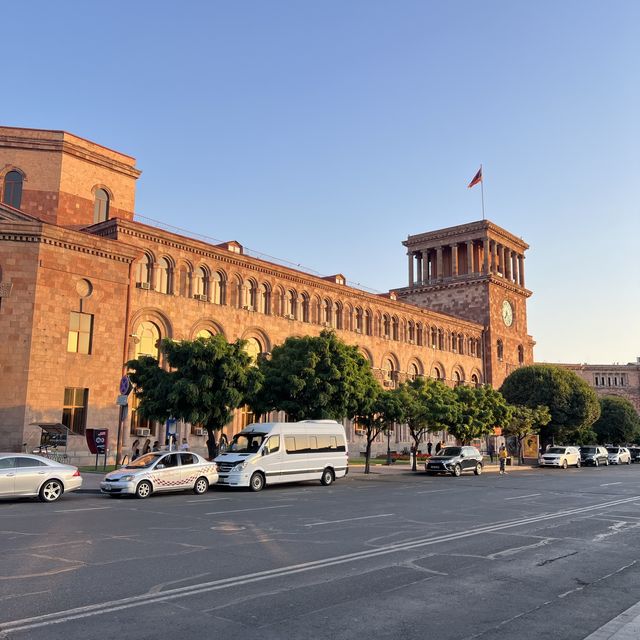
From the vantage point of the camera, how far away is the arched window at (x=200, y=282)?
3741 centimetres

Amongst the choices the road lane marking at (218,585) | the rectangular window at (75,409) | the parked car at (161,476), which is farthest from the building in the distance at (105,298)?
the road lane marking at (218,585)

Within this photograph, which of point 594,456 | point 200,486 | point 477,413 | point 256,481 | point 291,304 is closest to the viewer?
point 200,486

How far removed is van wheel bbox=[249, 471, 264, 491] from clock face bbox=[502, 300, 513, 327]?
52942 millimetres

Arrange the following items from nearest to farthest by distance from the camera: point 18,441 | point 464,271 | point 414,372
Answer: point 18,441
point 414,372
point 464,271

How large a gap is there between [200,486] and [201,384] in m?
5.40

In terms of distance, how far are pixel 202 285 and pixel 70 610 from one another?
32115mm

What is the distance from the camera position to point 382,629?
635 cm

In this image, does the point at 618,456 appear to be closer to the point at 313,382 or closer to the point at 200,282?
the point at 313,382

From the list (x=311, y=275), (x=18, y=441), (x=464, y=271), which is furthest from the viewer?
(x=464, y=271)

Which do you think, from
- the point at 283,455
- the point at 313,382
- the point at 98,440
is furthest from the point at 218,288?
the point at 283,455

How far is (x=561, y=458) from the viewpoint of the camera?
45.9 metres

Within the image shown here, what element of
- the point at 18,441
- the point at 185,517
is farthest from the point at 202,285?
the point at 185,517

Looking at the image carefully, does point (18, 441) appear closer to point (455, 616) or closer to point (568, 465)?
point (455, 616)

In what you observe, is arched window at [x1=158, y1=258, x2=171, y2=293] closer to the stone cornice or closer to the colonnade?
the stone cornice
